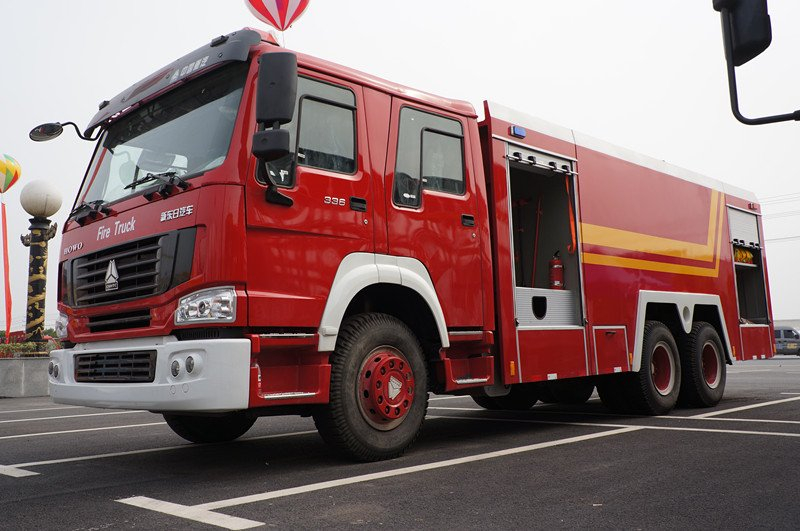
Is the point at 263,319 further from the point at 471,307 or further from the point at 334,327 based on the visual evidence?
the point at 471,307

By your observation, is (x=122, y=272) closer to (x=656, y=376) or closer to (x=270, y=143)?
(x=270, y=143)

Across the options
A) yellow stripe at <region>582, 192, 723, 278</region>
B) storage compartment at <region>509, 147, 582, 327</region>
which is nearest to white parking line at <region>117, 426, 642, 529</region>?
storage compartment at <region>509, 147, 582, 327</region>

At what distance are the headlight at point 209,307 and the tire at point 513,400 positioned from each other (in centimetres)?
497

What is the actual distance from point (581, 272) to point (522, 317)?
1080 millimetres

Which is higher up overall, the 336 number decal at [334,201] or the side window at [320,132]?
the side window at [320,132]

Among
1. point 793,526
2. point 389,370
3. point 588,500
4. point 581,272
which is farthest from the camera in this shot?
point 581,272

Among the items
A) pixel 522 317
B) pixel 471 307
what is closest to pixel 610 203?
pixel 522 317

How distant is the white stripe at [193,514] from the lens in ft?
11.1

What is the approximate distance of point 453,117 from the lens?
601 centimetres

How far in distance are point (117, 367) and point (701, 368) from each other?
21.7 ft

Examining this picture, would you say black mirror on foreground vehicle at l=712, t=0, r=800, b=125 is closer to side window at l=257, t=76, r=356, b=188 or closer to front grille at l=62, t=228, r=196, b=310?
side window at l=257, t=76, r=356, b=188

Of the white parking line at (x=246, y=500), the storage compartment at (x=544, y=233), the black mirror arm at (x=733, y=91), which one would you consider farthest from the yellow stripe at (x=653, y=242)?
the black mirror arm at (x=733, y=91)

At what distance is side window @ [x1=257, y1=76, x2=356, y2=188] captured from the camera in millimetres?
4770

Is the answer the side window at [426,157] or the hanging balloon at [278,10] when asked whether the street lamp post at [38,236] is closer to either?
the hanging balloon at [278,10]
